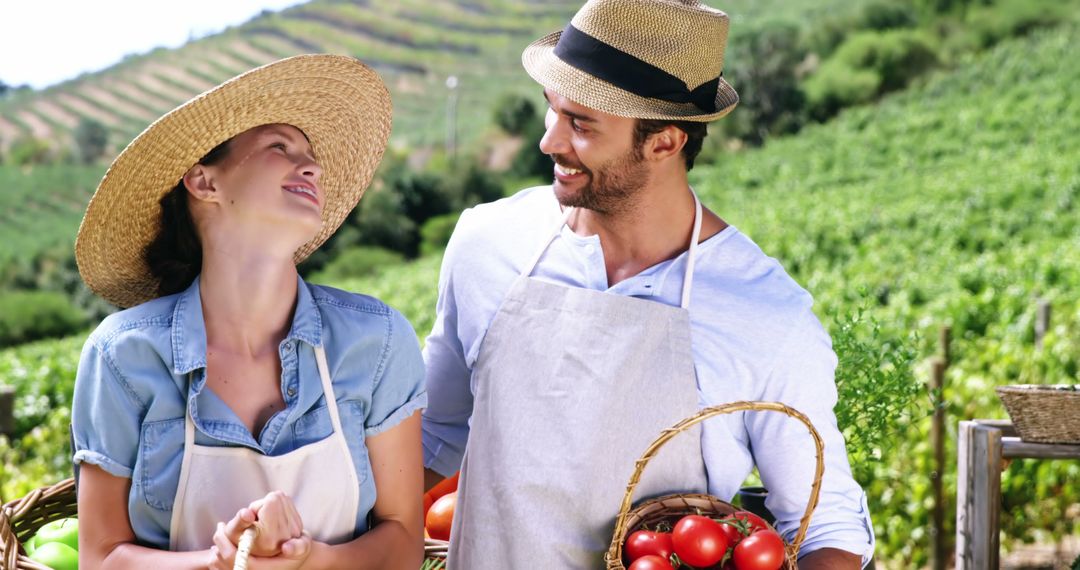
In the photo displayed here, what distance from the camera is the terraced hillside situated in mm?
77750

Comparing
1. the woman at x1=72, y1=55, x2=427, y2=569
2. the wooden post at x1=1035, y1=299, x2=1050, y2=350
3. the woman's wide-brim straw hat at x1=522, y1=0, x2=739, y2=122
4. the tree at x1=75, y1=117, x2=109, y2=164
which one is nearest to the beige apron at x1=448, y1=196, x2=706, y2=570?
the woman at x1=72, y1=55, x2=427, y2=569

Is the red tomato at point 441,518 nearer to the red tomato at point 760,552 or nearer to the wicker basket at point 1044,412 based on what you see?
the red tomato at point 760,552

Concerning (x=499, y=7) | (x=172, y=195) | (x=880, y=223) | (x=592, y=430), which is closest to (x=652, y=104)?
(x=592, y=430)

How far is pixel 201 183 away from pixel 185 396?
1.20 ft

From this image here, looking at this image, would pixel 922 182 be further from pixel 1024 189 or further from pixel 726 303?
pixel 726 303

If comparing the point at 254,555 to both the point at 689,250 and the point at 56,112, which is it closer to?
the point at 689,250

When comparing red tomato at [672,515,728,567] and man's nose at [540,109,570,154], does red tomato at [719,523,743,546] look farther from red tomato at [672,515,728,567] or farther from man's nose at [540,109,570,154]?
man's nose at [540,109,570,154]

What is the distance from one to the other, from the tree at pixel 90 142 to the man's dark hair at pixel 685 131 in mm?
73577

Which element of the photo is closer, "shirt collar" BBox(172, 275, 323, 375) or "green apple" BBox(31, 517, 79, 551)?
"shirt collar" BBox(172, 275, 323, 375)

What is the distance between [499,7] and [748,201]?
69133 mm

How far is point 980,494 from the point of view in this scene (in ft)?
9.98

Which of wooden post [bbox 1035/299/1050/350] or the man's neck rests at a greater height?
the man's neck

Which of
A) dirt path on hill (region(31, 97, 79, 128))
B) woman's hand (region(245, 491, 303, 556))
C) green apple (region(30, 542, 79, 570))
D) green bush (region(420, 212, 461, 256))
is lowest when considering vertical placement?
green bush (region(420, 212, 461, 256))

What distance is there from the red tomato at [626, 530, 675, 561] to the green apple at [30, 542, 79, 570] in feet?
3.22
